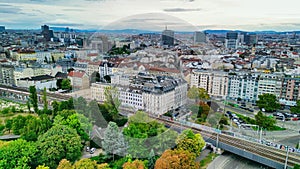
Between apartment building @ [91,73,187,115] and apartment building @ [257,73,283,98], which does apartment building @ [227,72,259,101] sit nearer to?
apartment building @ [257,73,283,98]

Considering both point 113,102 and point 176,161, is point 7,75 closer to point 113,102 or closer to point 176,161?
point 113,102

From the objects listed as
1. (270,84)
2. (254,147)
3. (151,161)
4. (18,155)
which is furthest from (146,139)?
(270,84)

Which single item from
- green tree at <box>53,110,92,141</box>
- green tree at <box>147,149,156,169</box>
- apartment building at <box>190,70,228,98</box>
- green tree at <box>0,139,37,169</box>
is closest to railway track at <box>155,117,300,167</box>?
green tree at <box>147,149,156,169</box>

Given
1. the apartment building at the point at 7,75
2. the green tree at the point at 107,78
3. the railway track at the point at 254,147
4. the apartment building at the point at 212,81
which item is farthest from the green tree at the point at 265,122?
the apartment building at the point at 7,75

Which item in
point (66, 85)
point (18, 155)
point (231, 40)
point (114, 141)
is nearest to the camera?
point (18, 155)

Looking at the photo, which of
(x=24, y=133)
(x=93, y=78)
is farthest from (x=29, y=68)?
(x=24, y=133)
